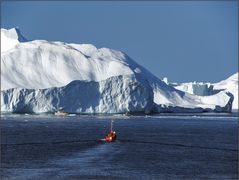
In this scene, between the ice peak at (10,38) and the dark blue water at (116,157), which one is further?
the ice peak at (10,38)

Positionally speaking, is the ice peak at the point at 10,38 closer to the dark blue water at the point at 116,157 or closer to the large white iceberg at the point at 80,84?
the large white iceberg at the point at 80,84

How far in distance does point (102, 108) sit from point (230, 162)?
78632mm

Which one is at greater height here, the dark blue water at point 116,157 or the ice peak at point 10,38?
the ice peak at point 10,38

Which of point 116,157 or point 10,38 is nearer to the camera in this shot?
point 116,157

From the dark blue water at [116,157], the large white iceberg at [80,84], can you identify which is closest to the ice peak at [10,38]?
the large white iceberg at [80,84]

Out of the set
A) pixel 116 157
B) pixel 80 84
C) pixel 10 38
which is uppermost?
pixel 10 38

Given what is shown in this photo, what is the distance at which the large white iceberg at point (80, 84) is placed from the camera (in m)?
124

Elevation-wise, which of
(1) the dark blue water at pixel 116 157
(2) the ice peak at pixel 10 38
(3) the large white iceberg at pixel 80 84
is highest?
(2) the ice peak at pixel 10 38

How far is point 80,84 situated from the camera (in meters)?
127

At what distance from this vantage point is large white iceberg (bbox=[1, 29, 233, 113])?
4892 inches

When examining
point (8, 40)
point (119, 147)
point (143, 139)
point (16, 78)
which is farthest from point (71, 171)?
point (8, 40)

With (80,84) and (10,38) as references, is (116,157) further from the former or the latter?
(10,38)

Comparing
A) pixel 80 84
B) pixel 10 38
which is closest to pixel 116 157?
pixel 80 84

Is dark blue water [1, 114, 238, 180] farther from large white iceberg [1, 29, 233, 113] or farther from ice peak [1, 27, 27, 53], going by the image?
ice peak [1, 27, 27, 53]
